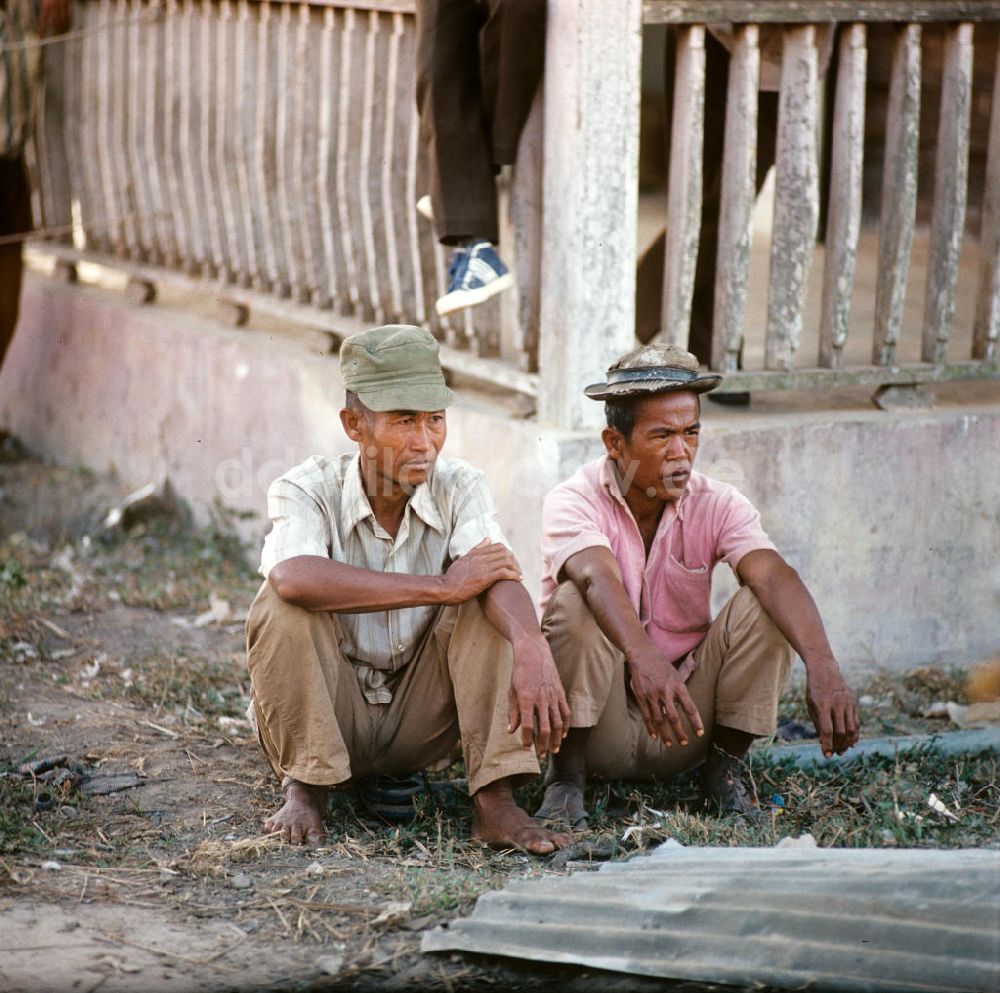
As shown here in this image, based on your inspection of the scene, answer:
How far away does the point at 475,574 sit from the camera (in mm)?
3654

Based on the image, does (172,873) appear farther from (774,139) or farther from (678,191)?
(774,139)

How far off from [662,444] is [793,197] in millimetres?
1430

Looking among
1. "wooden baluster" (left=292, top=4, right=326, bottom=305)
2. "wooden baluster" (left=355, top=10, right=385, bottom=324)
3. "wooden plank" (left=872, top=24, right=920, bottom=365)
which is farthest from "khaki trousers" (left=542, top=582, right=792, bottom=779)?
"wooden baluster" (left=292, top=4, right=326, bottom=305)

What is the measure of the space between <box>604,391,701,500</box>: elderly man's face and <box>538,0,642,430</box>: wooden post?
792mm

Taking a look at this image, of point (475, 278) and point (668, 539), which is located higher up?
point (475, 278)

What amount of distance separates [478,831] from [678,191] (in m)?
2.19

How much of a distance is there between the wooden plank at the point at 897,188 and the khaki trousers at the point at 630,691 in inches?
65.7

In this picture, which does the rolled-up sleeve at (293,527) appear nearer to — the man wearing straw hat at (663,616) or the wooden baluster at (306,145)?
the man wearing straw hat at (663,616)

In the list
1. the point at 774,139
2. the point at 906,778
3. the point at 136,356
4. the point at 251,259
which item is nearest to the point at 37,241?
the point at 136,356

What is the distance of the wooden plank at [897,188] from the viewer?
194 inches

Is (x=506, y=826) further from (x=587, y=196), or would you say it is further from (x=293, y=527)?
(x=587, y=196)

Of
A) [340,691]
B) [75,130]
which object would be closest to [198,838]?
[340,691]

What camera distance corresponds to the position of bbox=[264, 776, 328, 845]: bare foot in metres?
3.69

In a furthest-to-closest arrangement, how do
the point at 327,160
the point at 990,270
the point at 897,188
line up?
the point at 327,160, the point at 990,270, the point at 897,188
